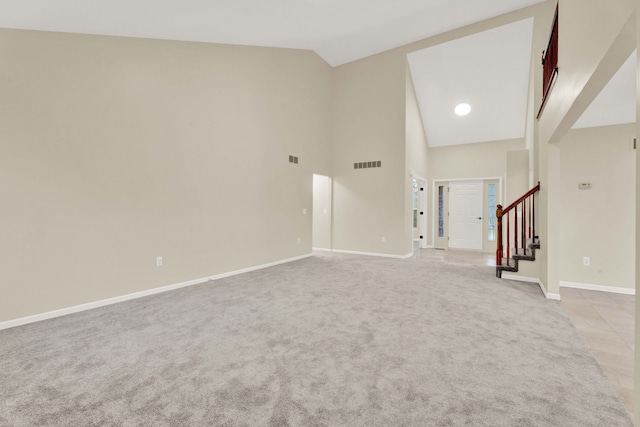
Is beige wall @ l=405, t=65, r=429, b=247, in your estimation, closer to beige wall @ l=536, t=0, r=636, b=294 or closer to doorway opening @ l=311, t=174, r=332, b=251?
doorway opening @ l=311, t=174, r=332, b=251

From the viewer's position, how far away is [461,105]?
6.64m

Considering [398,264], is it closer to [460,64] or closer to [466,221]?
[466,221]

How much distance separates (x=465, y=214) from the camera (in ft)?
25.1

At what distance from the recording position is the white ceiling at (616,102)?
2.91 m

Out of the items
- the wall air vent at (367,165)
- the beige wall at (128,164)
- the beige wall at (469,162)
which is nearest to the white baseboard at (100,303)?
the beige wall at (128,164)

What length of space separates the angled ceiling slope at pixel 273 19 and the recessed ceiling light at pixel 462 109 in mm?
1717

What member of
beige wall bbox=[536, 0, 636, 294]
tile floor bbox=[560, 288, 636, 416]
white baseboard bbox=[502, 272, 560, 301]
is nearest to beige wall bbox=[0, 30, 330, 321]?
white baseboard bbox=[502, 272, 560, 301]

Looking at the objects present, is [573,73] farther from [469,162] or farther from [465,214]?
[465,214]

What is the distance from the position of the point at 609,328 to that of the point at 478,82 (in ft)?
17.2

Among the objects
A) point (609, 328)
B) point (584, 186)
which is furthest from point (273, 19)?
point (609, 328)

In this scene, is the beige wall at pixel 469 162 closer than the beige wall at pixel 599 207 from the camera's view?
No

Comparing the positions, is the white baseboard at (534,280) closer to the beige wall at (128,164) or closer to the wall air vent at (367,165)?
the wall air vent at (367,165)

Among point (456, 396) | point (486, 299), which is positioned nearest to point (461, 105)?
point (486, 299)

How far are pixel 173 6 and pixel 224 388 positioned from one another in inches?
143
